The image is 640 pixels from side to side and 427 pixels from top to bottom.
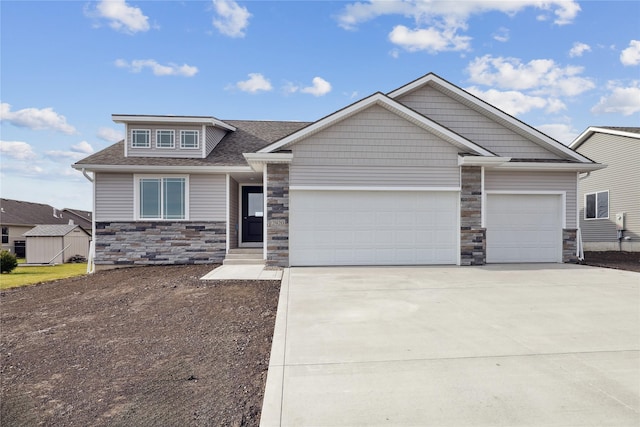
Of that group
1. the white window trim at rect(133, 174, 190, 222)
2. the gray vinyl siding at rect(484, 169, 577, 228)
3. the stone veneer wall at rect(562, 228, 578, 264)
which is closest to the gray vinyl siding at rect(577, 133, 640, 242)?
the gray vinyl siding at rect(484, 169, 577, 228)

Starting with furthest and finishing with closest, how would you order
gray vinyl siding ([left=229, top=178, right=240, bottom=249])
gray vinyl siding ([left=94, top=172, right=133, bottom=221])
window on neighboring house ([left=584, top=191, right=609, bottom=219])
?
1. window on neighboring house ([left=584, top=191, right=609, bottom=219])
2. gray vinyl siding ([left=229, top=178, right=240, bottom=249])
3. gray vinyl siding ([left=94, top=172, right=133, bottom=221])

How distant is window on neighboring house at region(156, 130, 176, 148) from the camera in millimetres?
12539

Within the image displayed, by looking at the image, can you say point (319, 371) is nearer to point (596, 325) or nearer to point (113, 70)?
point (596, 325)

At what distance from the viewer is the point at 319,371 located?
3.57 metres

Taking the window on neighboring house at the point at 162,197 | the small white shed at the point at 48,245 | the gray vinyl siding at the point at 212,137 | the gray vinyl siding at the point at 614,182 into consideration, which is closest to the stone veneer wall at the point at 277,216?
the window on neighboring house at the point at 162,197

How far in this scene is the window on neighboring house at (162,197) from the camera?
1189 centimetres

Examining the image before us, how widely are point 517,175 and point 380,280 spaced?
657 cm

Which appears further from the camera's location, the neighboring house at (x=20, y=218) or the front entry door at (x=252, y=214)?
the neighboring house at (x=20, y=218)

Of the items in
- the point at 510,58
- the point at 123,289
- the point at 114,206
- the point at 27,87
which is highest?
the point at 510,58

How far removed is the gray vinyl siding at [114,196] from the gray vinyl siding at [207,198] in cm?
207

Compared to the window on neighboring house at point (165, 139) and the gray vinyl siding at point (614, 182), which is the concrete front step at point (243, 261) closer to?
the window on neighboring house at point (165, 139)

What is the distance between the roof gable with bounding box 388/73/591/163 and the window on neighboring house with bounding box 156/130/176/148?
7.88 meters

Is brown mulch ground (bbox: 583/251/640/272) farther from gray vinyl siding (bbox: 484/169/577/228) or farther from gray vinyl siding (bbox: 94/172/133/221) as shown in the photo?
gray vinyl siding (bbox: 94/172/133/221)

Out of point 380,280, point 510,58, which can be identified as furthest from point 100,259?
point 510,58
